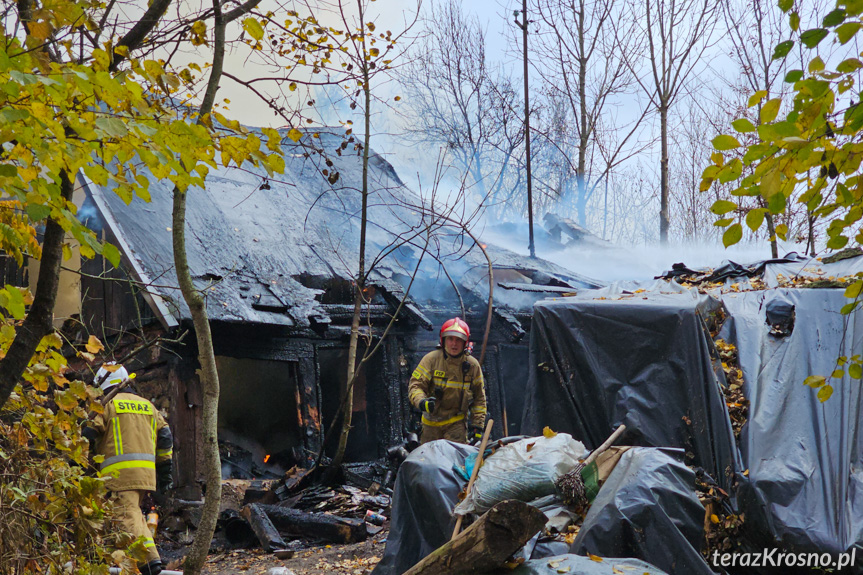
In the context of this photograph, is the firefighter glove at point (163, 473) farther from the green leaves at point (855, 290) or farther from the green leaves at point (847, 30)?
the green leaves at point (847, 30)

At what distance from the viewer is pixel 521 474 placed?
14.7 feet

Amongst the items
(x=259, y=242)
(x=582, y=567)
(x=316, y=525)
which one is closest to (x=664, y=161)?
(x=259, y=242)

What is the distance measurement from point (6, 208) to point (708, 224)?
1263 inches

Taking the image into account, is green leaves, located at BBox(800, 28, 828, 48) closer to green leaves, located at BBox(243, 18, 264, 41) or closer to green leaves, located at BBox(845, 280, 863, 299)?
green leaves, located at BBox(845, 280, 863, 299)

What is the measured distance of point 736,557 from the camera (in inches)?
183

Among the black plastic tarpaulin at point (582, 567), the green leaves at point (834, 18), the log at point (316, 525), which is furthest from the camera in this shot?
the log at point (316, 525)

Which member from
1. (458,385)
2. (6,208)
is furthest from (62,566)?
(458,385)

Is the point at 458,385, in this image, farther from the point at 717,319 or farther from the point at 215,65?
the point at 215,65

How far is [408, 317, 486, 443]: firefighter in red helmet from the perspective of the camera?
737 cm

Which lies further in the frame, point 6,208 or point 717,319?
→ point 717,319

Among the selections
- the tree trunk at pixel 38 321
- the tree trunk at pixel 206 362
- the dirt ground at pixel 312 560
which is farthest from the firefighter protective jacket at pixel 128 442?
the tree trunk at pixel 38 321

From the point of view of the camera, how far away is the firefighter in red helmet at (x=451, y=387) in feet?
24.2

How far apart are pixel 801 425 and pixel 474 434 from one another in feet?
12.4

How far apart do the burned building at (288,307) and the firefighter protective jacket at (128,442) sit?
2.30 meters
